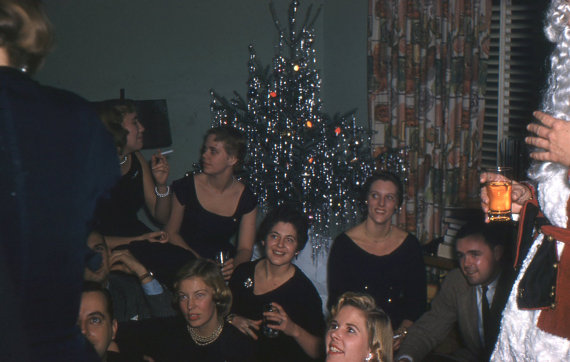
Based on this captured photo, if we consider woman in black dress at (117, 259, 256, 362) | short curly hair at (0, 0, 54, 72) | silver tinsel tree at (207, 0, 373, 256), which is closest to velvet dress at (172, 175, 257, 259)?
silver tinsel tree at (207, 0, 373, 256)

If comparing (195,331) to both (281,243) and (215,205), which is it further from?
(215,205)

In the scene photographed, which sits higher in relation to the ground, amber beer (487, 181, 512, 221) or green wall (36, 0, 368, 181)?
green wall (36, 0, 368, 181)

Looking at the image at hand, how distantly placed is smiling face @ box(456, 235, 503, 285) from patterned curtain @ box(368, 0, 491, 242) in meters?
1.37

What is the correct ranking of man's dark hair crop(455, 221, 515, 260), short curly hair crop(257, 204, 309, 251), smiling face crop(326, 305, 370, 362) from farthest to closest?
short curly hair crop(257, 204, 309, 251), man's dark hair crop(455, 221, 515, 260), smiling face crop(326, 305, 370, 362)

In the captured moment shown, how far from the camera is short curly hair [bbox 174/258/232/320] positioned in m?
2.74

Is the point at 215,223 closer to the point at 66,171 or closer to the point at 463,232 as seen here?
the point at 463,232

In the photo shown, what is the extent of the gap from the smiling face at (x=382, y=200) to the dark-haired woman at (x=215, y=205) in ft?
2.67

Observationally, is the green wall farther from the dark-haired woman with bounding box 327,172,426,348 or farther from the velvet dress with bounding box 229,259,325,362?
the velvet dress with bounding box 229,259,325,362

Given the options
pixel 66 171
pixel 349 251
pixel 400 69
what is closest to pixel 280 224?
pixel 349 251

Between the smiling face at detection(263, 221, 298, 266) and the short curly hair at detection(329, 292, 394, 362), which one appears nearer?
the short curly hair at detection(329, 292, 394, 362)

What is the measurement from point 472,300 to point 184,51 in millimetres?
2937

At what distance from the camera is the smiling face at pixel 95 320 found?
225 cm

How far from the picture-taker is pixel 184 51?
482cm

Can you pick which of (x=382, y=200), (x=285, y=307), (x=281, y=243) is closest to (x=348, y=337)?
(x=285, y=307)
